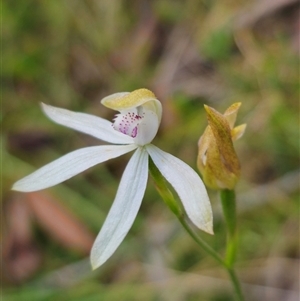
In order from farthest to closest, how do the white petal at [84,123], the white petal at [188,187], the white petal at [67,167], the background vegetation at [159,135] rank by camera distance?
the background vegetation at [159,135], the white petal at [84,123], the white petal at [67,167], the white petal at [188,187]

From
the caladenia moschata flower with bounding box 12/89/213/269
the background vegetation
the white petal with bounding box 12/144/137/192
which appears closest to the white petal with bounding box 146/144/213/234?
the caladenia moschata flower with bounding box 12/89/213/269

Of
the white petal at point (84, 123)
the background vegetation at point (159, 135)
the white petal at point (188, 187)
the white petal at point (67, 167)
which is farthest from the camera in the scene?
the background vegetation at point (159, 135)

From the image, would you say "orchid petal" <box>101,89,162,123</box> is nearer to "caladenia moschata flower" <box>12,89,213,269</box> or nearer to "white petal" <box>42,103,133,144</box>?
"caladenia moschata flower" <box>12,89,213,269</box>

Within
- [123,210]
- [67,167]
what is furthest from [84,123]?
[123,210]

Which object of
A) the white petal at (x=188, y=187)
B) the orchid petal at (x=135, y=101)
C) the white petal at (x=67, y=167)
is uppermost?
the orchid petal at (x=135, y=101)

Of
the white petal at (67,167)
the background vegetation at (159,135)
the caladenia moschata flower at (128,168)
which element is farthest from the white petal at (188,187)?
the background vegetation at (159,135)

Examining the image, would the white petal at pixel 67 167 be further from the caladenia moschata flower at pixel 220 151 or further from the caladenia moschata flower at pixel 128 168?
the caladenia moschata flower at pixel 220 151

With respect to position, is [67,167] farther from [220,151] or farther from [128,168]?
[220,151]

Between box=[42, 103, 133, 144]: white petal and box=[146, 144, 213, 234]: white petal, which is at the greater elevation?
box=[42, 103, 133, 144]: white petal

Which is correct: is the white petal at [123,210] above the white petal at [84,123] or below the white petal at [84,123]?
below
